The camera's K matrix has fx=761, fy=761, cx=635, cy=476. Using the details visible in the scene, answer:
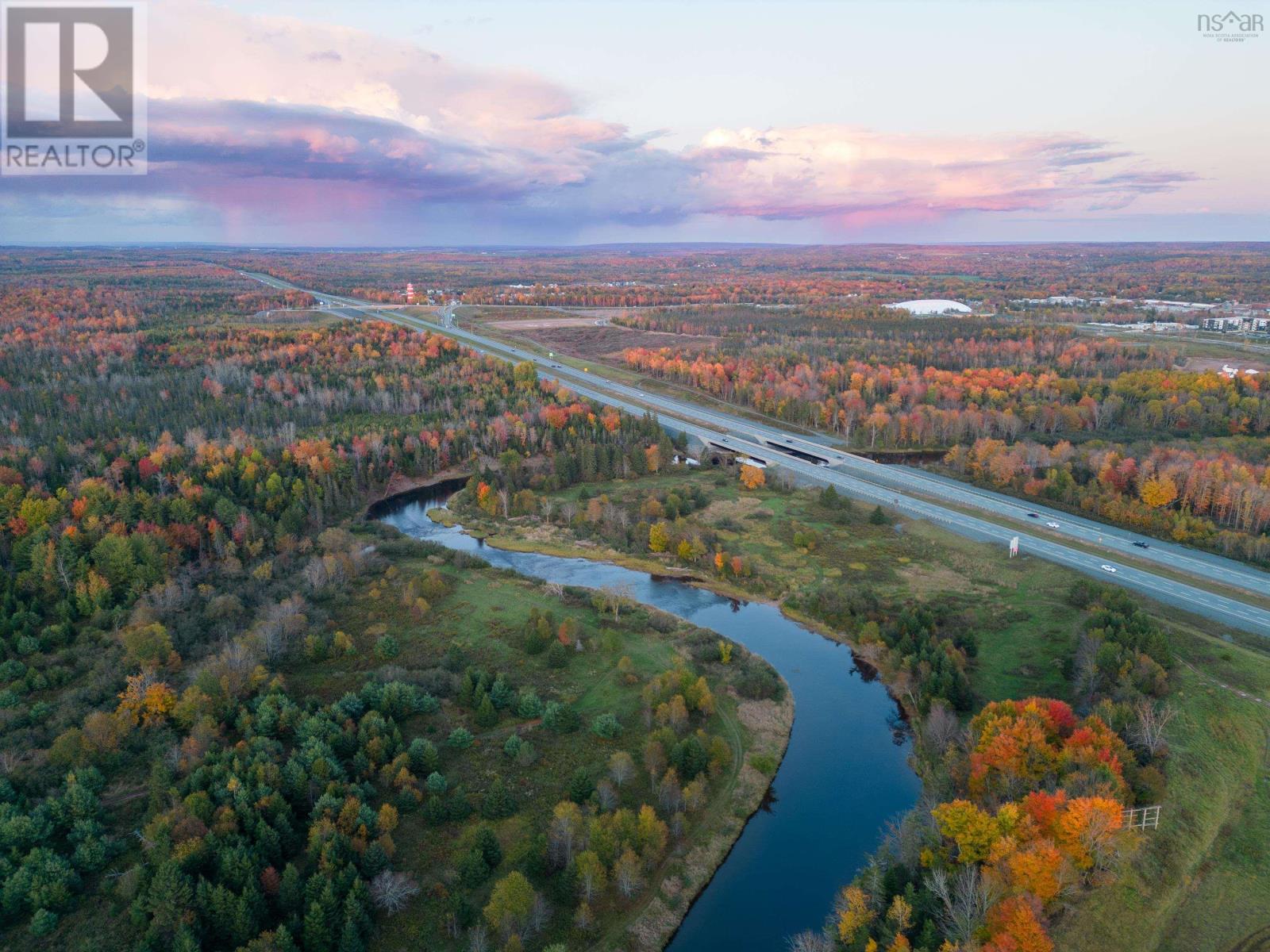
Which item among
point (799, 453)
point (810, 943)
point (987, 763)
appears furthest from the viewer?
point (799, 453)

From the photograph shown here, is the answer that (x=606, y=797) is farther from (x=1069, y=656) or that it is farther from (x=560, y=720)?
(x=1069, y=656)

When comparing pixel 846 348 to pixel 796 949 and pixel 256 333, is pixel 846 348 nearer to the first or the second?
pixel 256 333

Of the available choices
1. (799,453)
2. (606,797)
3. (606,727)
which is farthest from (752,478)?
(606,797)

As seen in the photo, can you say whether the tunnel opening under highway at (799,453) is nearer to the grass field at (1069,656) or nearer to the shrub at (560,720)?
the grass field at (1069,656)

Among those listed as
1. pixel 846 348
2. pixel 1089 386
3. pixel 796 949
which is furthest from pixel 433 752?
pixel 846 348

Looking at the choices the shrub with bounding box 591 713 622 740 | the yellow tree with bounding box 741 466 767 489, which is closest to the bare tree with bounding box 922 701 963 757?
the shrub with bounding box 591 713 622 740

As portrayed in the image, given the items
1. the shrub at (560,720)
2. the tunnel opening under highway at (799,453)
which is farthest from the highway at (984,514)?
the shrub at (560,720)

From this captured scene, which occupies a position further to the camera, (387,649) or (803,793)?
(387,649)
